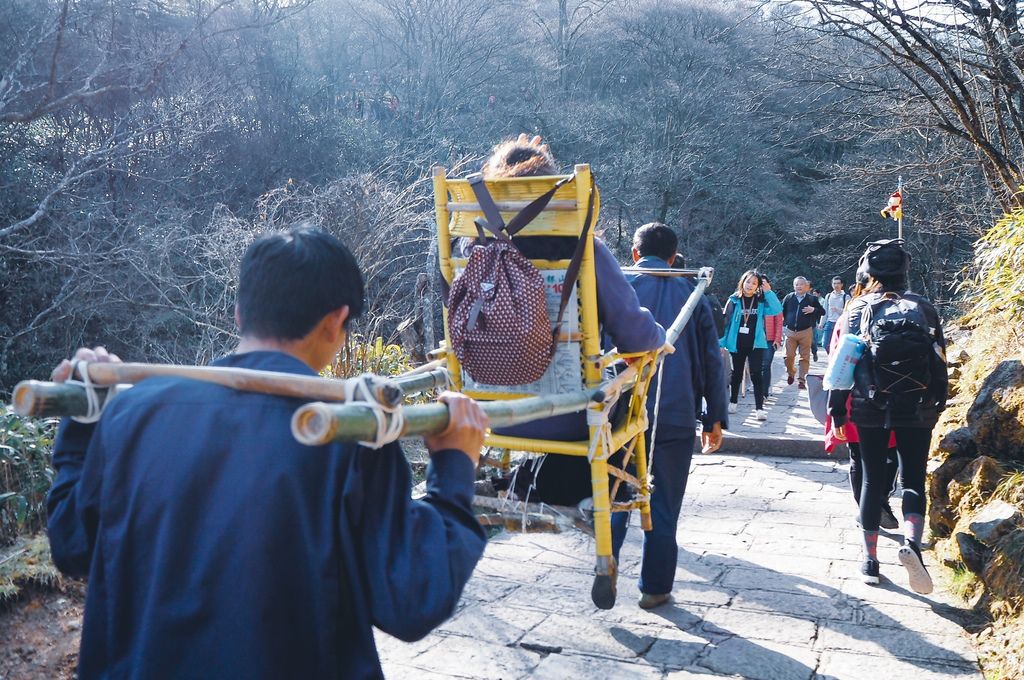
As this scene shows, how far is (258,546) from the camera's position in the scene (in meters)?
1.58

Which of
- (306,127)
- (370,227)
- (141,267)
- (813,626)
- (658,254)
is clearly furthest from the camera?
(306,127)

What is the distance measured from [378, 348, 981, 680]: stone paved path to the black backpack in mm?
1043

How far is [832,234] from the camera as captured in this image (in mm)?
28578

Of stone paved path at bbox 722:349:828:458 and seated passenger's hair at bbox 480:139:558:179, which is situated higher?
seated passenger's hair at bbox 480:139:558:179

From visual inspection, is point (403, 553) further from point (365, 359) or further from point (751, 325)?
point (751, 325)

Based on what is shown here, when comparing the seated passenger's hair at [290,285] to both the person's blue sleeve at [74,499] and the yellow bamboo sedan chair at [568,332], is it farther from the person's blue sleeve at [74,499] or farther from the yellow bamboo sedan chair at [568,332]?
the yellow bamboo sedan chair at [568,332]

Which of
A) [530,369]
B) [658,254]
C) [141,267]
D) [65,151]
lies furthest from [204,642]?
[65,151]

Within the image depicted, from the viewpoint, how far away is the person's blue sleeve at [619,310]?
345 centimetres

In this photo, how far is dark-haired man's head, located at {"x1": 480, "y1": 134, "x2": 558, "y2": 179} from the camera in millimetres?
3463

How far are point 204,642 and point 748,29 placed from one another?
105 ft

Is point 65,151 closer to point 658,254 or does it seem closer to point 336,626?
point 658,254

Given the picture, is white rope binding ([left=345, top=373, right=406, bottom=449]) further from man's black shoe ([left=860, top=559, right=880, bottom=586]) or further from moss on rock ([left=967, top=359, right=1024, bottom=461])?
moss on rock ([left=967, top=359, right=1024, bottom=461])

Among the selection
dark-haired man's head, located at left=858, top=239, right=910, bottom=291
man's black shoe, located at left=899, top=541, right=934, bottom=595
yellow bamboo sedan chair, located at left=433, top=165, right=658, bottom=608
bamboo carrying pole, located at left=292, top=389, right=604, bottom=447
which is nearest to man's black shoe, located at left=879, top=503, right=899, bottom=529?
man's black shoe, located at left=899, top=541, right=934, bottom=595

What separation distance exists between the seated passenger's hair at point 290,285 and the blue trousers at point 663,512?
3188 mm
